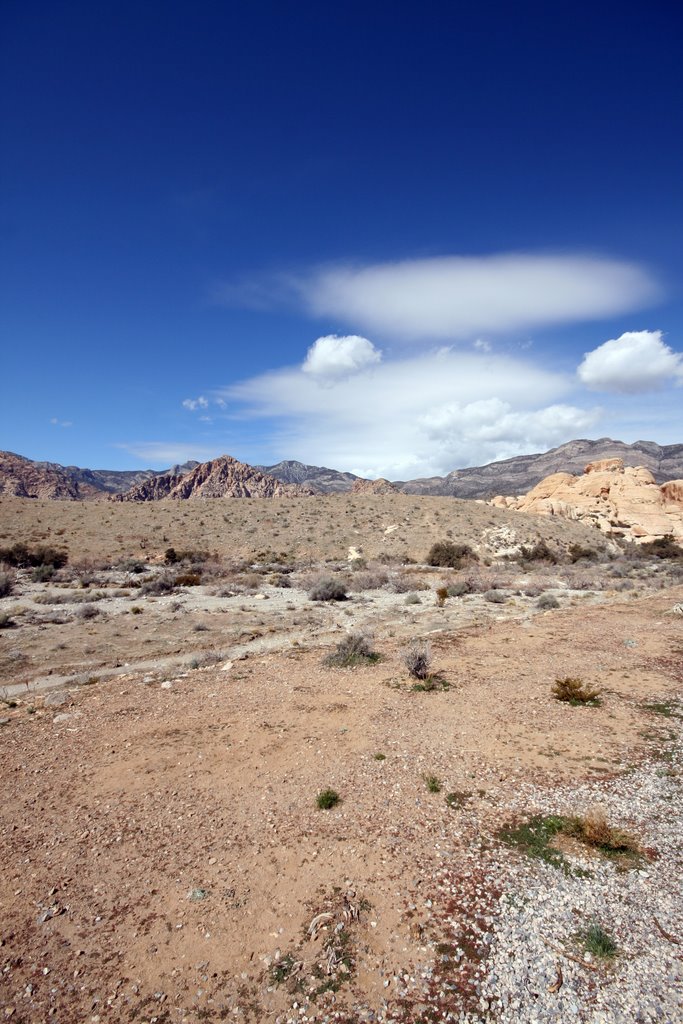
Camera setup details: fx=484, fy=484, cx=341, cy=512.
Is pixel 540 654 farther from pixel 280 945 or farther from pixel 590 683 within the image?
pixel 280 945

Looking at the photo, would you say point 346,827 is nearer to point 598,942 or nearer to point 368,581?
point 598,942

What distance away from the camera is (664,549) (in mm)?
43156

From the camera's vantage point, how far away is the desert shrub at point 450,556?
3888 centimetres

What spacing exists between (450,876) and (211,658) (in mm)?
10563

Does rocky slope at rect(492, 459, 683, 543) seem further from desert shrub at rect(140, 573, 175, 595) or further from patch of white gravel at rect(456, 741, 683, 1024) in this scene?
patch of white gravel at rect(456, 741, 683, 1024)

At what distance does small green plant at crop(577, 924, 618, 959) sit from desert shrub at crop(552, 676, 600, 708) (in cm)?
608

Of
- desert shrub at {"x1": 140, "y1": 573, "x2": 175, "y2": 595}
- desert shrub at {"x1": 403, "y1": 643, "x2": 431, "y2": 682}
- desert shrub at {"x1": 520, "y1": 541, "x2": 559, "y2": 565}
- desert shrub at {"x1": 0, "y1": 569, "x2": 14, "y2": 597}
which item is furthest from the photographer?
desert shrub at {"x1": 520, "y1": 541, "x2": 559, "y2": 565}

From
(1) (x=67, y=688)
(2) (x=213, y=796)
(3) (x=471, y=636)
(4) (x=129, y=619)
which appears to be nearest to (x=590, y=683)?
(3) (x=471, y=636)

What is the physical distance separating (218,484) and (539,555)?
4957 inches

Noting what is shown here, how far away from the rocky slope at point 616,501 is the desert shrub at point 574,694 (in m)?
46.7

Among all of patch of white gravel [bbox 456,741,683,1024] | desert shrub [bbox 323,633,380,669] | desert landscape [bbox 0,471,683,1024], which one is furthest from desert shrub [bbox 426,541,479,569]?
patch of white gravel [bbox 456,741,683,1024]

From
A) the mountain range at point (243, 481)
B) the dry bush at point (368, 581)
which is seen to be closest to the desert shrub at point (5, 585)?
the dry bush at point (368, 581)

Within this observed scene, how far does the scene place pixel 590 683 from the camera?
38.0ft

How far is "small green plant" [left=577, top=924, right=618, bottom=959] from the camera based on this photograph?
14.2 ft
